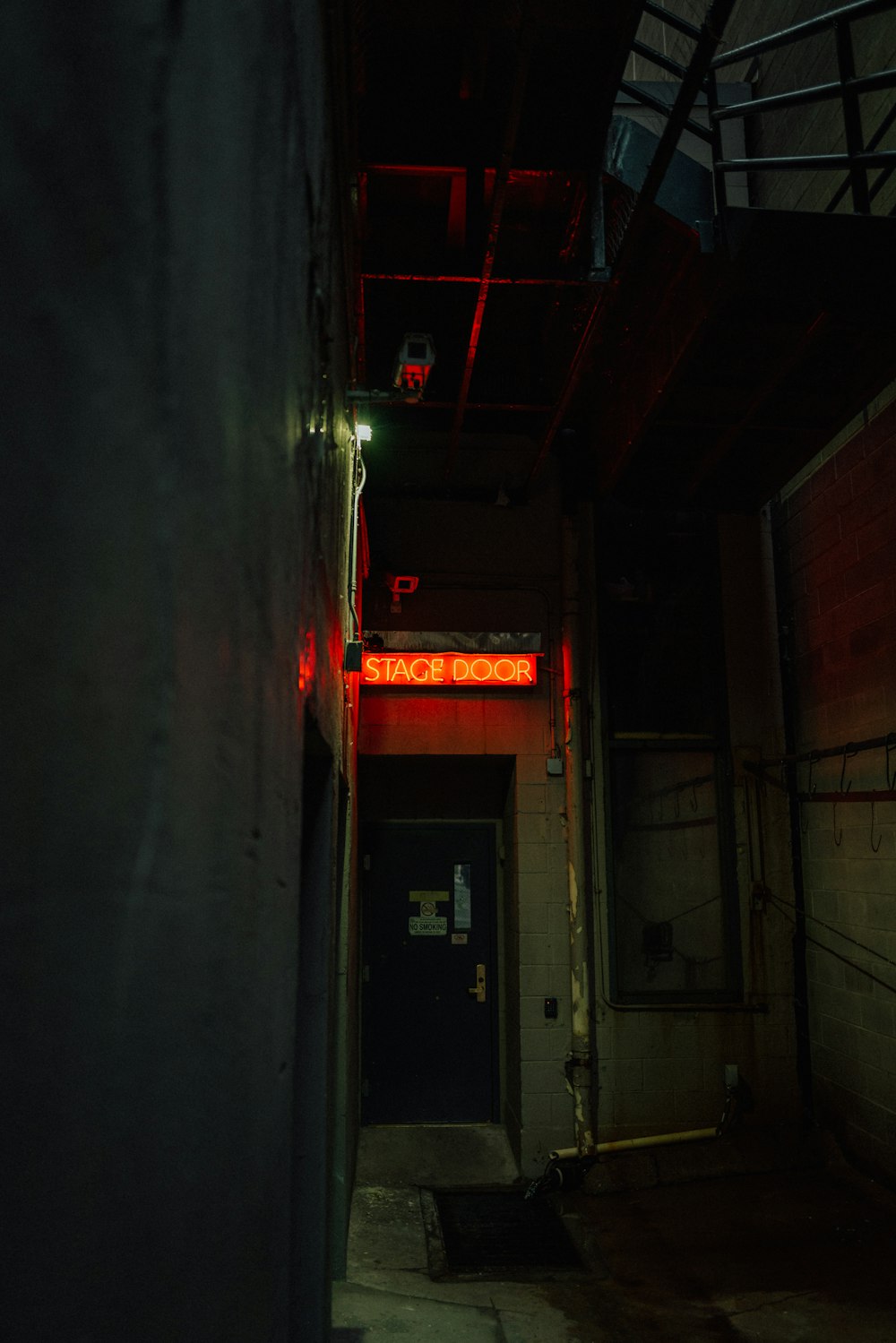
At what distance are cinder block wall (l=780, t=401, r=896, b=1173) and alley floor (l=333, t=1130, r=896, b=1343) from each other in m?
0.72

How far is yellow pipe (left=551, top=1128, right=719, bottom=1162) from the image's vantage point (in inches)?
263

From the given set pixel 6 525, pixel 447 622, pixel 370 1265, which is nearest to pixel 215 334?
pixel 6 525

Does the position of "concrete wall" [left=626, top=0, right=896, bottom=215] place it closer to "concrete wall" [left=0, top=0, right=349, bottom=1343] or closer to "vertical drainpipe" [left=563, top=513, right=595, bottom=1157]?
"vertical drainpipe" [left=563, top=513, right=595, bottom=1157]

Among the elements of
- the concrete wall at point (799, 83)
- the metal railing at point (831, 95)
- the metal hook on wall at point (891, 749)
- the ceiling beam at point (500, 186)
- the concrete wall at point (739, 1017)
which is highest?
the concrete wall at point (799, 83)

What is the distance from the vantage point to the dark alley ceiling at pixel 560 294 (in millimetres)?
4488

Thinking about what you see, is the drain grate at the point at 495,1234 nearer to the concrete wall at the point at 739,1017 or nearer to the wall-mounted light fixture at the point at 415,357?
the concrete wall at the point at 739,1017

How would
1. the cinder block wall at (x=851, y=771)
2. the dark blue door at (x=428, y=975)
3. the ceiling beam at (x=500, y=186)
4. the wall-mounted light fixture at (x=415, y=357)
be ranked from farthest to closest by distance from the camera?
the dark blue door at (x=428, y=975) < the cinder block wall at (x=851, y=771) < the wall-mounted light fixture at (x=415, y=357) < the ceiling beam at (x=500, y=186)

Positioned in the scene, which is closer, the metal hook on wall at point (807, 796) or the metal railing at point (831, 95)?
the metal railing at point (831, 95)

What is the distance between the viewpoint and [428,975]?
774 centimetres

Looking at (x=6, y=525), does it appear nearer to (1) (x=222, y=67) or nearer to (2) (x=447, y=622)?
(1) (x=222, y=67)

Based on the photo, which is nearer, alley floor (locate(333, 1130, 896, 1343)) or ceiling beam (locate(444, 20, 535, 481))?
ceiling beam (locate(444, 20, 535, 481))

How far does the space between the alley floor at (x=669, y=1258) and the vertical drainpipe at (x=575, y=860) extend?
0.55 metres

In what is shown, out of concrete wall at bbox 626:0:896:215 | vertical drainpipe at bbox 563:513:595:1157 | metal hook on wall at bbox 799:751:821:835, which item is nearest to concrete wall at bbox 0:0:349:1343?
vertical drainpipe at bbox 563:513:595:1157

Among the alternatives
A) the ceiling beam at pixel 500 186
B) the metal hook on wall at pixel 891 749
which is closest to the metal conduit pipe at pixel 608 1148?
the metal hook on wall at pixel 891 749
